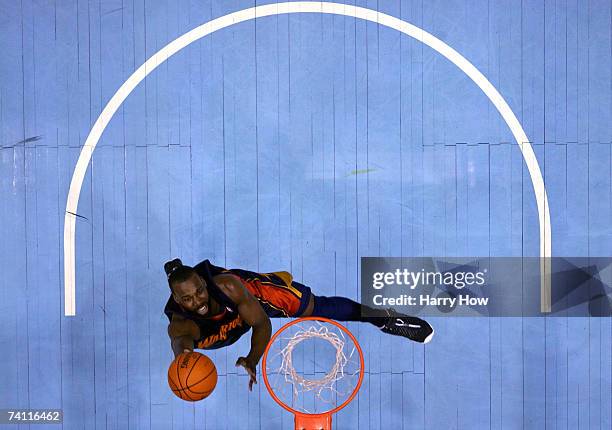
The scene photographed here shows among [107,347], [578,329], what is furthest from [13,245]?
[578,329]

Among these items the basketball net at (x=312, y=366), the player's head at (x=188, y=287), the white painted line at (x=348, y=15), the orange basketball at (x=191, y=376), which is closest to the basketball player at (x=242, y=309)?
the player's head at (x=188, y=287)

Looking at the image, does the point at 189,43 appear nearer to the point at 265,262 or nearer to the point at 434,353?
the point at 265,262

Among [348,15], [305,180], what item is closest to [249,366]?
[305,180]

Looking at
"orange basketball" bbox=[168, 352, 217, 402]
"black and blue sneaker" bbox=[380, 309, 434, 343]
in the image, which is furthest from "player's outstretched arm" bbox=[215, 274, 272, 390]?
"black and blue sneaker" bbox=[380, 309, 434, 343]

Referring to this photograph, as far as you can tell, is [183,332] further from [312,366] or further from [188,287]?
[312,366]

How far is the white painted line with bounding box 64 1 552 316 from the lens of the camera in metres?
3.87

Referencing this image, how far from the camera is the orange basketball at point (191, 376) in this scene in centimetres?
356

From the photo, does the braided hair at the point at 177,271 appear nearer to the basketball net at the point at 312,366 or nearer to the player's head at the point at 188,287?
the player's head at the point at 188,287

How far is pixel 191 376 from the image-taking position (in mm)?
3551

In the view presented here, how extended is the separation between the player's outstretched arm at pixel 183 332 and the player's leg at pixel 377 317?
0.74 m

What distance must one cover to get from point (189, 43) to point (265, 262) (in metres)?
1.50

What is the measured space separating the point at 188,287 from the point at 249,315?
1.41ft

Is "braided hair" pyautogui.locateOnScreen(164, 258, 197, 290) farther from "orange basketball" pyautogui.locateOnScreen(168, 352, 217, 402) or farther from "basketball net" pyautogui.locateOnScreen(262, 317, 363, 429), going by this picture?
"basketball net" pyautogui.locateOnScreen(262, 317, 363, 429)

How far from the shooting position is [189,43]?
3.88 metres
